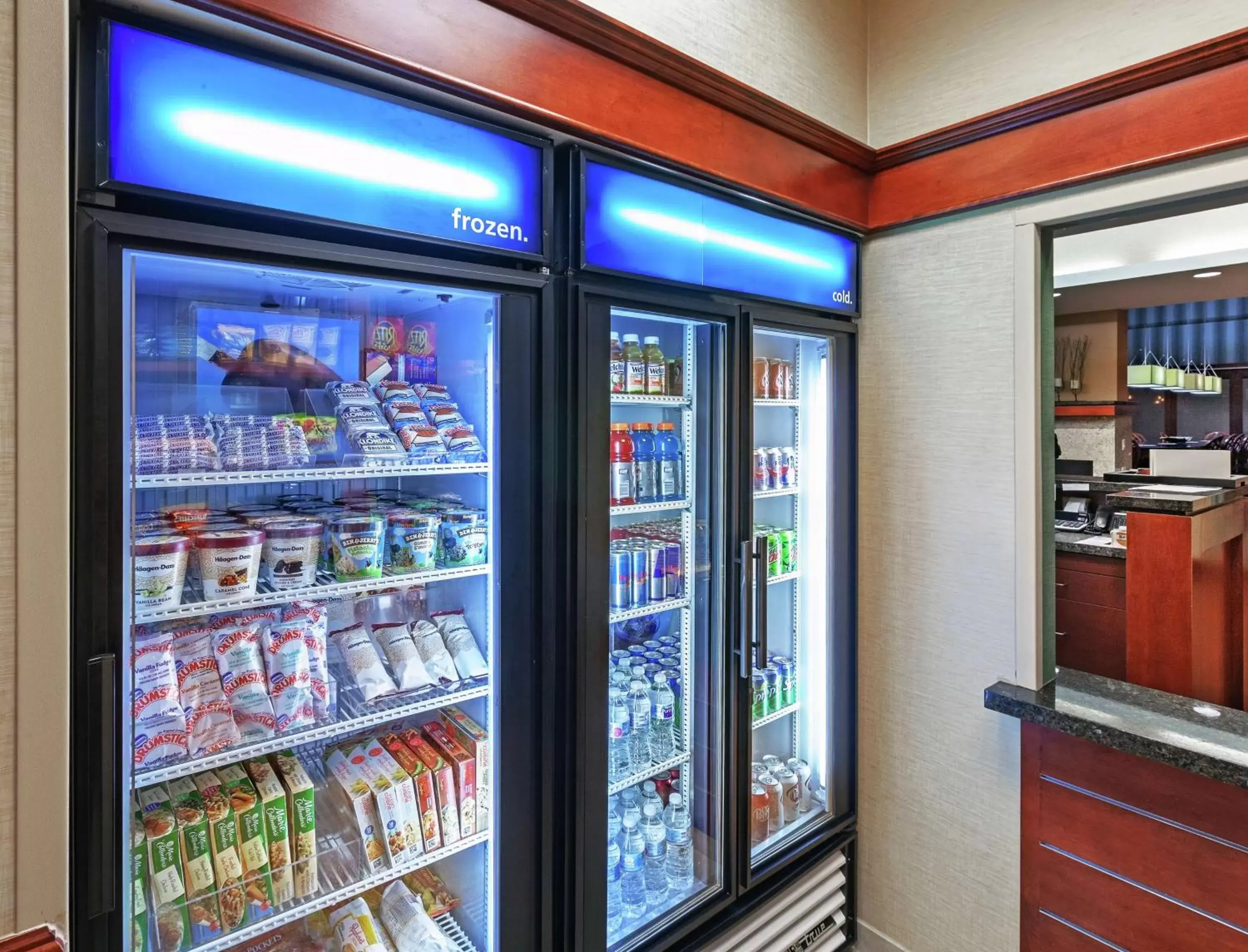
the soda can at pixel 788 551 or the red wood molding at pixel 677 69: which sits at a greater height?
the red wood molding at pixel 677 69

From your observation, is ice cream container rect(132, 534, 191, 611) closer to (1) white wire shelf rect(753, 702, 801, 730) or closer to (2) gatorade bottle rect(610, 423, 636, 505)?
(2) gatorade bottle rect(610, 423, 636, 505)

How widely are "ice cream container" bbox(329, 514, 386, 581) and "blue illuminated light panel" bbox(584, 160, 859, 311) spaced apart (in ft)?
2.78

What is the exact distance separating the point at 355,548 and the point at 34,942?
2.73 feet

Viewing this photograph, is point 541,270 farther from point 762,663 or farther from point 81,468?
point 762,663

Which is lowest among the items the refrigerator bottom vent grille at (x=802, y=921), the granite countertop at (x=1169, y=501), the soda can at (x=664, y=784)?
the refrigerator bottom vent grille at (x=802, y=921)

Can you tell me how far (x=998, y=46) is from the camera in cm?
218

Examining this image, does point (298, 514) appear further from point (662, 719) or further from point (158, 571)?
point (662, 719)

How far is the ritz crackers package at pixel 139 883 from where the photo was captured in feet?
4.12

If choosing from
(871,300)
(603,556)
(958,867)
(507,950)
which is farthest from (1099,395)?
(507,950)

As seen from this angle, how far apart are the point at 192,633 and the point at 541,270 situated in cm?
111

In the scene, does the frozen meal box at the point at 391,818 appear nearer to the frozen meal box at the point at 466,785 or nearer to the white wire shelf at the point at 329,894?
the white wire shelf at the point at 329,894

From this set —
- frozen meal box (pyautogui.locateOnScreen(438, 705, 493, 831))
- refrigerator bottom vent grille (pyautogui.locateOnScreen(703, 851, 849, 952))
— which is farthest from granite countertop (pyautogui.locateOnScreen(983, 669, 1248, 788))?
frozen meal box (pyautogui.locateOnScreen(438, 705, 493, 831))

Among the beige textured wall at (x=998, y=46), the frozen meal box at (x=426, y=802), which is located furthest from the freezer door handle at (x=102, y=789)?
the beige textured wall at (x=998, y=46)

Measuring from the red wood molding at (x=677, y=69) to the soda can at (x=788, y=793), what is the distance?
7.25 ft
